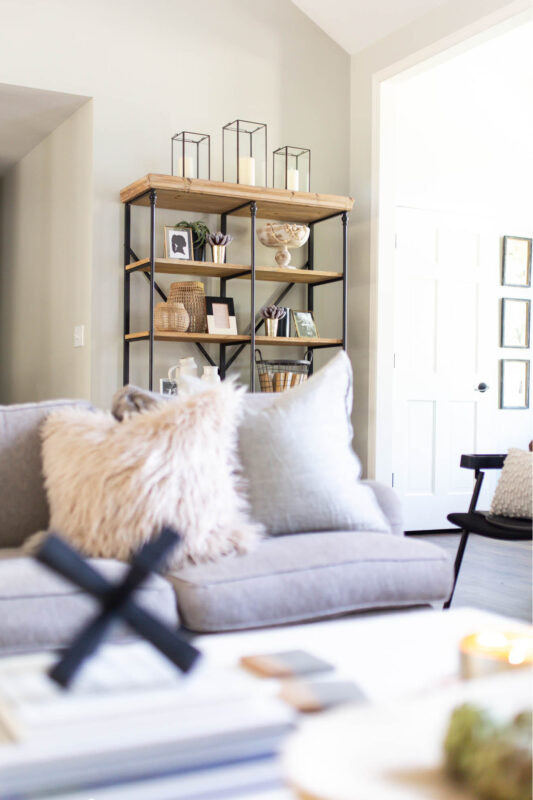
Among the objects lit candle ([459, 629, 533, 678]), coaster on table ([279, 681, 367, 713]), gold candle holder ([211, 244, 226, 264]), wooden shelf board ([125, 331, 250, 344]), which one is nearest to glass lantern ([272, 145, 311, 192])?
gold candle holder ([211, 244, 226, 264])

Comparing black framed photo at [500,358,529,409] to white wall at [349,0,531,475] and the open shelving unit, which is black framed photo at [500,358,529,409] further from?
the open shelving unit

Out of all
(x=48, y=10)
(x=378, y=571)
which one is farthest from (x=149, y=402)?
(x=48, y=10)

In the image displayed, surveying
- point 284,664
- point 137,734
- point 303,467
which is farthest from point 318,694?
point 303,467

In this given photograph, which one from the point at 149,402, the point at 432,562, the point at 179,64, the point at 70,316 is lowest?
the point at 432,562

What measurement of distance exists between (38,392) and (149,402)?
3.22m

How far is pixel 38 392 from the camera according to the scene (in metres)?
5.52

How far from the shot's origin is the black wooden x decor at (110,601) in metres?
1.10

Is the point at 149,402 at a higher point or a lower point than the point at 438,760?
higher

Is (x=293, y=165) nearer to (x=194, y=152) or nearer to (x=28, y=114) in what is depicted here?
(x=194, y=152)

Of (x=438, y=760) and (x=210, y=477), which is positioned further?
(x=210, y=477)

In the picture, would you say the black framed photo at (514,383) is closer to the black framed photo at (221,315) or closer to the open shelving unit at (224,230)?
the open shelving unit at (224,230)

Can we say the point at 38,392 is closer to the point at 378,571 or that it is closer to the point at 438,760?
the point at 378,571

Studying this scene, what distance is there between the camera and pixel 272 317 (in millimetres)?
4879

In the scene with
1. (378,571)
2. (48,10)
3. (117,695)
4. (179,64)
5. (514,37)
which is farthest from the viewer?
(514,37)
